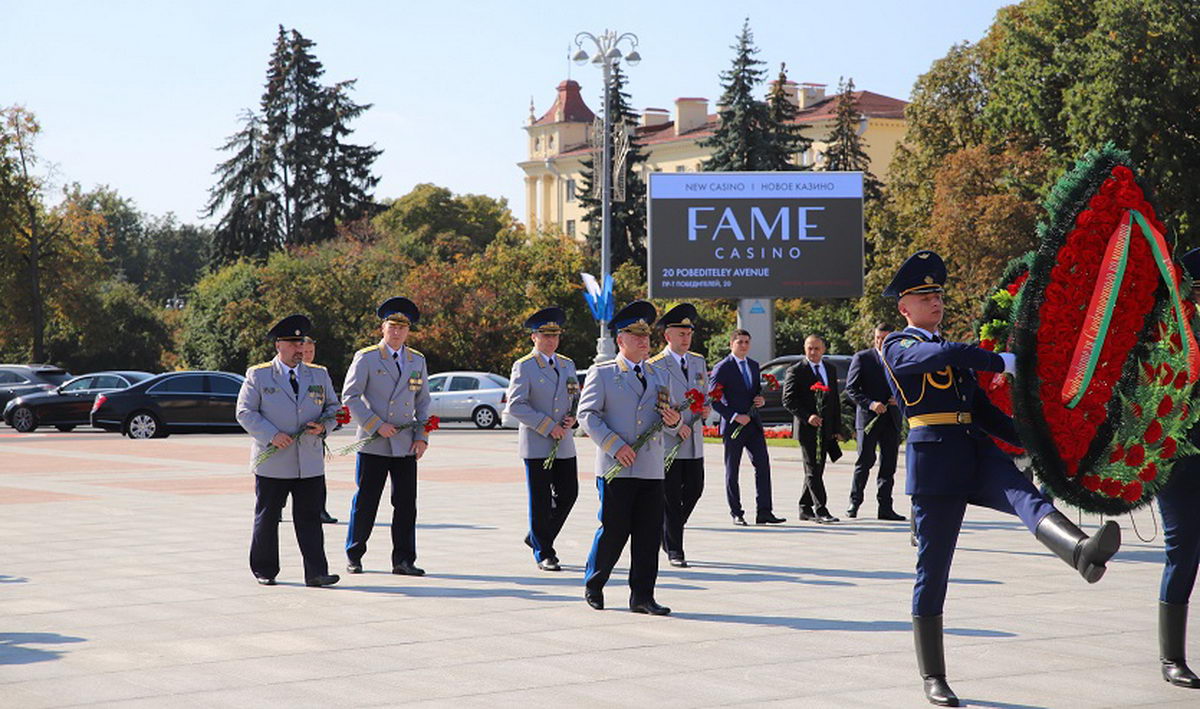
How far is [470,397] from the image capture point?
129ft

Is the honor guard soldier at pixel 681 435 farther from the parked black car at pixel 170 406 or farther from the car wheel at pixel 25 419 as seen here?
the car wheel at pixel 25 419

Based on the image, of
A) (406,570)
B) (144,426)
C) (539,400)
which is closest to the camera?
(406,570)

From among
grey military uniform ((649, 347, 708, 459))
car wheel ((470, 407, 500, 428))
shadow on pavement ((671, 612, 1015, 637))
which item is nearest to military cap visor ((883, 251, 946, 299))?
shadow on pavement ((671, 612, 1015, 637))

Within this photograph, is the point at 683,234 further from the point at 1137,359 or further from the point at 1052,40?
the point at 1137,359

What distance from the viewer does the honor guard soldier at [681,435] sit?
11.7m

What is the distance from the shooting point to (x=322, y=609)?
9609 mm

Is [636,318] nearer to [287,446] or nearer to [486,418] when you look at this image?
[287,446]

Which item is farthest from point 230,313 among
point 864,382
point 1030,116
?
point 864,382

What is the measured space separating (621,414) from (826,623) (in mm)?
1793

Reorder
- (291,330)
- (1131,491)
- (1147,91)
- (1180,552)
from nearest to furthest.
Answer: (1131,491) → (1180,552) → (291,330) → (1147,91)

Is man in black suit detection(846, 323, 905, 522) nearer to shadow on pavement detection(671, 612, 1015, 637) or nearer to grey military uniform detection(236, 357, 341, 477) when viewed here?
grey military uniform detection(236, 357, 341, 477)

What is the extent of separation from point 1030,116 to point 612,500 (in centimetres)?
3842

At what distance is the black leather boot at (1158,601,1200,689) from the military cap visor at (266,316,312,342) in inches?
239

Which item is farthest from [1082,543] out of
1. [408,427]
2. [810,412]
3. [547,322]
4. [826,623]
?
[810,412]
